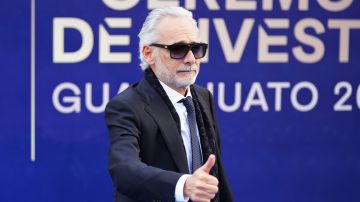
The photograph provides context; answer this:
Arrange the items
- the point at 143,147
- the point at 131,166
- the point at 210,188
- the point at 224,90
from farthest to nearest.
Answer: the point at 224,90 → the point at 143,147 → the point at 131,166 → the point at 210,188

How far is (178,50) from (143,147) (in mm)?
359

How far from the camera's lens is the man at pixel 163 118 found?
2.18 m

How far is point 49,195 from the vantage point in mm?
4109

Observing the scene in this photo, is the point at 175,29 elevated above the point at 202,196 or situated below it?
above

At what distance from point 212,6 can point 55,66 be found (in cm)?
95

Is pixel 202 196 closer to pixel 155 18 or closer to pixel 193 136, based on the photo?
pixel 193 136

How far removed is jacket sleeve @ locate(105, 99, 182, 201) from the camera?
208 cm

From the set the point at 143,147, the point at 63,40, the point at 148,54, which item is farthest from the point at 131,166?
the point at 63,40

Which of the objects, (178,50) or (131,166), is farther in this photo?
(178,50)

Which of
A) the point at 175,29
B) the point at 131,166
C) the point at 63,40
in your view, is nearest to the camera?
the point at 131,166

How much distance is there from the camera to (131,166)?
2.12 m

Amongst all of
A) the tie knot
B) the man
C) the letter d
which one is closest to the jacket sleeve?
the man

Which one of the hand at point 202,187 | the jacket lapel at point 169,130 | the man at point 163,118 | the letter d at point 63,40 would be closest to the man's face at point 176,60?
the man at point 163,118

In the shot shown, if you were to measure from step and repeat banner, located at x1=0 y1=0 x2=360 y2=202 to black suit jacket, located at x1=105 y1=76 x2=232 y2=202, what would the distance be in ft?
5.27
